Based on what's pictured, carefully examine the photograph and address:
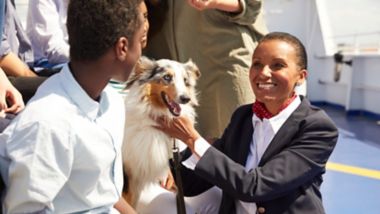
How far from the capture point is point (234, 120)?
1539 millimetres

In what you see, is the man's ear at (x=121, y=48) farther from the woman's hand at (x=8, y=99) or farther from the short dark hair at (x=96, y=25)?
the woman's hand at (x=8, y=99)

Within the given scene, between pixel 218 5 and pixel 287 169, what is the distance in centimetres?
58

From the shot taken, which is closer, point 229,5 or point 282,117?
point 282,117

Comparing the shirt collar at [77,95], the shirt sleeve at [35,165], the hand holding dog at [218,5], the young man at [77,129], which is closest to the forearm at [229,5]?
the hand holding dog at [218,5]

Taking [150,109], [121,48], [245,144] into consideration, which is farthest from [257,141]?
[121,48]

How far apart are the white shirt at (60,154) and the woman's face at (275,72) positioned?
582 millimetres

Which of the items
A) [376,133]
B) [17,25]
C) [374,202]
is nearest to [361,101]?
[376,133]

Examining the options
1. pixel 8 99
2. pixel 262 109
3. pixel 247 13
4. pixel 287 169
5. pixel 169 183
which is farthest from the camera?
pixel 169 183

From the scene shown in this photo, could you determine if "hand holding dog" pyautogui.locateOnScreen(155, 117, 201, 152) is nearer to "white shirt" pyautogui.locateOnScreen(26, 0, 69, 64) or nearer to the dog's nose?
the dog's nose

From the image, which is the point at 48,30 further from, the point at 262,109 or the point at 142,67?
the point at 262,109

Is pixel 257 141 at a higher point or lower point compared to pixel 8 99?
lower

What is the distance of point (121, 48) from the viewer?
36.6 inches

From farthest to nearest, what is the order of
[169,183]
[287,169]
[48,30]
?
[48,30] → [169,183] → [287,169]

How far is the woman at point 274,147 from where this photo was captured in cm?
134
